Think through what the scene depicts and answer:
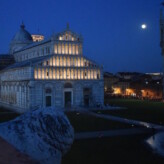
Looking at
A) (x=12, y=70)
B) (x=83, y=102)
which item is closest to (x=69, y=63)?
(x=83, y=102)

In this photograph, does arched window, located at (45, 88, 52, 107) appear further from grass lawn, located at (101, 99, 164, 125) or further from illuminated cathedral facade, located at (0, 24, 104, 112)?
grass lawn, located at (101, 99, 164, 125)

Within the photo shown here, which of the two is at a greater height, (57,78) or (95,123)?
(57,78)

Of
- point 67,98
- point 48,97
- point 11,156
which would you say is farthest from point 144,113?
point 11,156

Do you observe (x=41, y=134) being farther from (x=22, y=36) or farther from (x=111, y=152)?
(x=22, y=36)

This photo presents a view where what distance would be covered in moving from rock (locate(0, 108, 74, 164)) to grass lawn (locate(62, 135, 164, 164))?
11526 millimetres

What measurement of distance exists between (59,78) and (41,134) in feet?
152

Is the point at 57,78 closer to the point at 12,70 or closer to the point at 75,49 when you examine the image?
the point at 75,49

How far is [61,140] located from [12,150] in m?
1.32

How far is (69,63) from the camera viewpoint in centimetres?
5391

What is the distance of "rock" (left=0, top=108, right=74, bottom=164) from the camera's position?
6.20 metres

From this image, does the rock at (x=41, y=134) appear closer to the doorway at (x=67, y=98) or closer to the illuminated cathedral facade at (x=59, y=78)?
the illuminated cathedral facade at (x=59, y=78)

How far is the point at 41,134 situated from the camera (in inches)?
258

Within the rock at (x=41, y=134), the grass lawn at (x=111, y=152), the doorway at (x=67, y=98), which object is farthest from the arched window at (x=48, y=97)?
the rock at (x=41, y=134)

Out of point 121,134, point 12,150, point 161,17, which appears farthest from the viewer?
point 161,17
